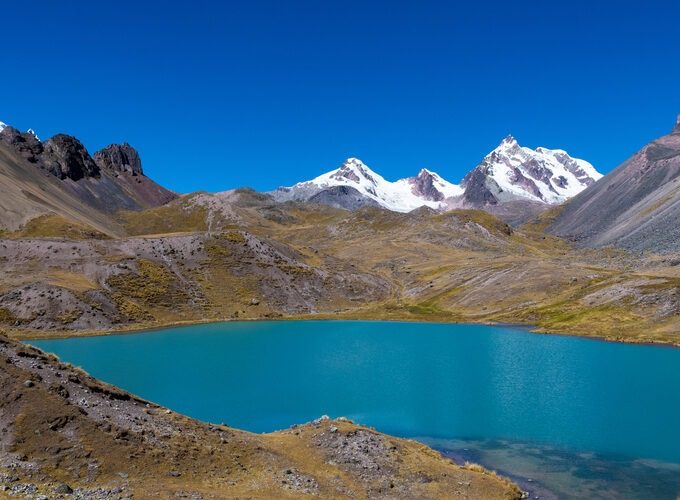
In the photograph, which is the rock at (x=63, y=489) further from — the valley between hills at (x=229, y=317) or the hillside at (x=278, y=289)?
the hillside at (x=278, y=289)

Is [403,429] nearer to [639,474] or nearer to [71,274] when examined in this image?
[639,474]

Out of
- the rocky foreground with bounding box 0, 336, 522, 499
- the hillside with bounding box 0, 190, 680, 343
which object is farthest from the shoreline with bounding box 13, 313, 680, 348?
the rocky foreground with bounding box 0, 336, 522, 499

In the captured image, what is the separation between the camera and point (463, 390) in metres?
68.6

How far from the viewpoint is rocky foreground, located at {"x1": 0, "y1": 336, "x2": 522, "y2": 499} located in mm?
28281

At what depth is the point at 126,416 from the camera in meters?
34.7

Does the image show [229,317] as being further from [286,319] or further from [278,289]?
[278,289]

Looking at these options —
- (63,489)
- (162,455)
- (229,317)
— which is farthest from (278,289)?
(63,489)

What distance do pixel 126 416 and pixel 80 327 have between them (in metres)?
95.1

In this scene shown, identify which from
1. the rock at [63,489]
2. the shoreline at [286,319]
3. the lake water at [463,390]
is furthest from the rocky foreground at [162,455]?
the shoreline at [286,319]

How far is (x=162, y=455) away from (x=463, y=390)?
1763 inches

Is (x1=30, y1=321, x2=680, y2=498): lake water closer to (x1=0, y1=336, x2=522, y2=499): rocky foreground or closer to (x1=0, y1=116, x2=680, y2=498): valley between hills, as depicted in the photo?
(x1=0, y1=116, x2=680, y2=498): valley between hills

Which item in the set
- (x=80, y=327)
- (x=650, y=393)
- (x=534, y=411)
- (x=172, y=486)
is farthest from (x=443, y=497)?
(x=80, y=327)

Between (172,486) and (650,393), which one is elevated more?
(650,393)

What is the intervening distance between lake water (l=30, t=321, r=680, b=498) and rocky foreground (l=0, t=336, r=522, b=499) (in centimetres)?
939
